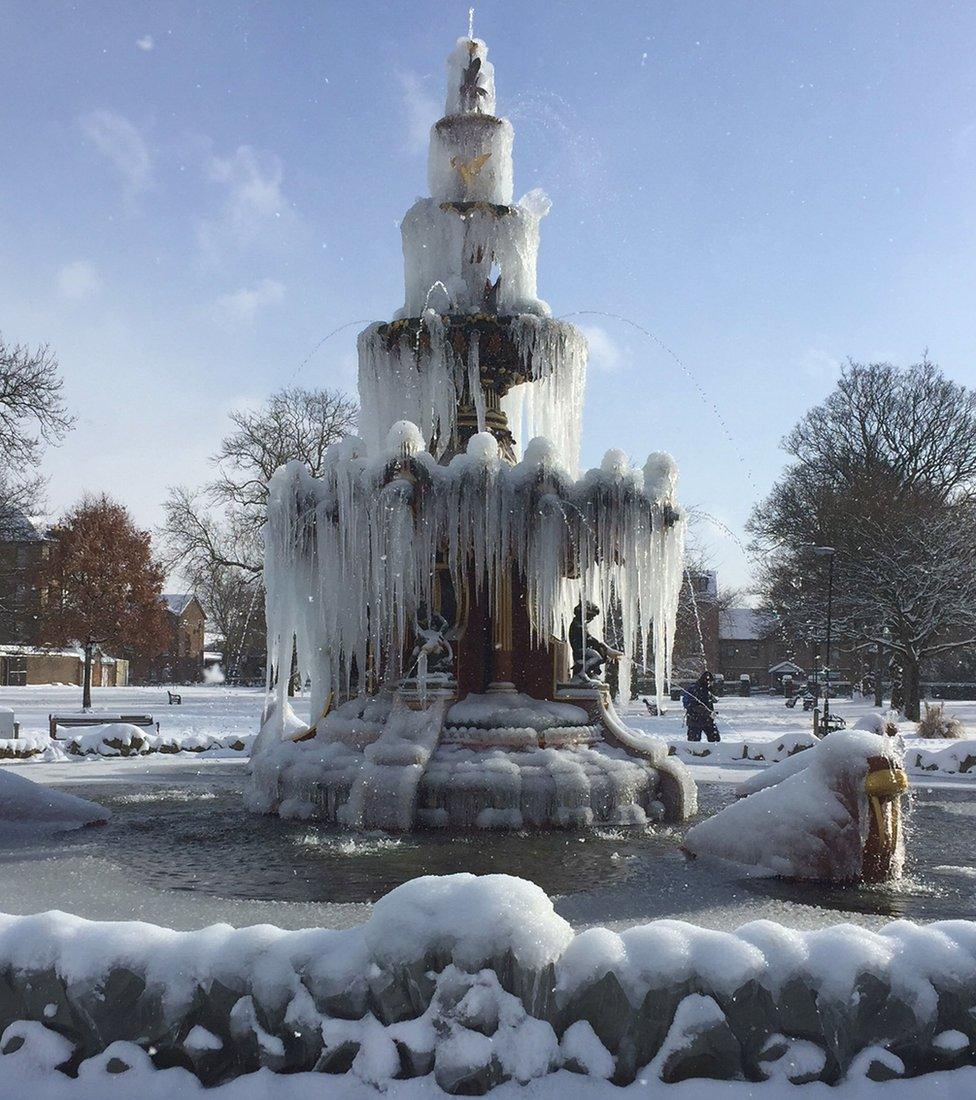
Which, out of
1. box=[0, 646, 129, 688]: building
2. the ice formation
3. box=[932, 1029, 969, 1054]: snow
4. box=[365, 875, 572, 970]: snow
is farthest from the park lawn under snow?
box=[365, 875, 572, 970]: snow

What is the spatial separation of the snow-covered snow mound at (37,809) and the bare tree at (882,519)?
30.0 m

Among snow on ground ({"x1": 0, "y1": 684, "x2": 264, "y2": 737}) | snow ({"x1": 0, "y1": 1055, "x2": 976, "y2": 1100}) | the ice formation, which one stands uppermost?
the ice formation

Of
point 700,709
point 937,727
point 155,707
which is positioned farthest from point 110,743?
point 155,707

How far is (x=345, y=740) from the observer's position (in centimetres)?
→ 991

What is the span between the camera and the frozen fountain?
29.7ft

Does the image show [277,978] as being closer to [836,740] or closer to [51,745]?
[836,740]

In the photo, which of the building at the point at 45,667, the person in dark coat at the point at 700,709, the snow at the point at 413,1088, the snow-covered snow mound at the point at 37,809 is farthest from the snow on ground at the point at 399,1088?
the building at the point at 45,667

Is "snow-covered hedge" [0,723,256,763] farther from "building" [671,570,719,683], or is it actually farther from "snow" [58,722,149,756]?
"building" [671,570,719,683]

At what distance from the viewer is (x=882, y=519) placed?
36812mm

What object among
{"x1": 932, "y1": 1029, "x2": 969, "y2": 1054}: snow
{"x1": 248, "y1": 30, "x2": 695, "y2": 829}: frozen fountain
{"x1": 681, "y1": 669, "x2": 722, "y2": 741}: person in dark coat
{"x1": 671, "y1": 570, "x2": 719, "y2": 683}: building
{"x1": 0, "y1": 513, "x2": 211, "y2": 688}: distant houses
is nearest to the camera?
{"x1": 932, "y1": 1029, "x2": 969, "y2": 1054}: snow

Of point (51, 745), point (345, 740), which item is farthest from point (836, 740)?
point (51, 745)

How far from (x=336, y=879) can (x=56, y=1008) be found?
323 cm

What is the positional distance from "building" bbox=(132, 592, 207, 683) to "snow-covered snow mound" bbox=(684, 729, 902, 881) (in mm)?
62958

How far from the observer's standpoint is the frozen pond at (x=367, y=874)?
5.61 m
